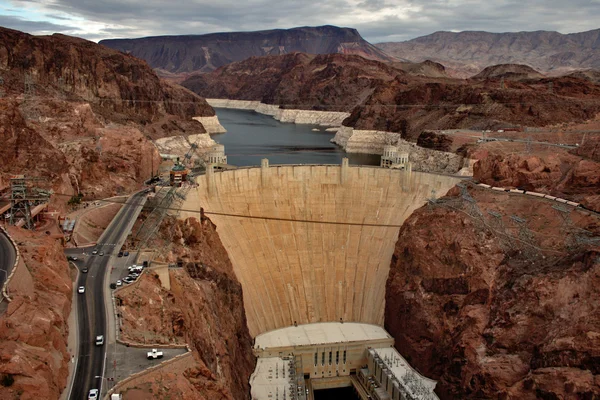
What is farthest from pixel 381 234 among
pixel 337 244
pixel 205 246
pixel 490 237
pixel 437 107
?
pixel 437 107

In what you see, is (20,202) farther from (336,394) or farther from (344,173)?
(344,173)

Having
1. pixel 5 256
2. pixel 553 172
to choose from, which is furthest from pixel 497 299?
pixel 5 256

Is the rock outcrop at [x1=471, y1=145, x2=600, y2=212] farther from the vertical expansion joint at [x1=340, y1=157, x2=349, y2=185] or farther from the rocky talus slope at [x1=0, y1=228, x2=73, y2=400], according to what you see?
the rocky talus slope at [x1=0, y1=228, x2=73, y2=400]

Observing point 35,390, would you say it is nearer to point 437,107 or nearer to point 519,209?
point 519,209

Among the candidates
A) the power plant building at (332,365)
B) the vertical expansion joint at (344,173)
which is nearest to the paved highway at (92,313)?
the power plant building at (332,365)

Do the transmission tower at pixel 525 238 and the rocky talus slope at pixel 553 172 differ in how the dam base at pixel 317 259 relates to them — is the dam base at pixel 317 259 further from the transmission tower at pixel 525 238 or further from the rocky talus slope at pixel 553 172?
the transmission tower at pixel 525 238

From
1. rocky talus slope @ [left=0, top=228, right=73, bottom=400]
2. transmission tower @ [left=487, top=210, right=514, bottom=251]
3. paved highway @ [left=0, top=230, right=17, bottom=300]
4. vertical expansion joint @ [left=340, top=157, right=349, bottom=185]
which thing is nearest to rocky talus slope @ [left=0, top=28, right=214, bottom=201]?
paved highway @ [left=0, top=230, right=17, bottom=300]
